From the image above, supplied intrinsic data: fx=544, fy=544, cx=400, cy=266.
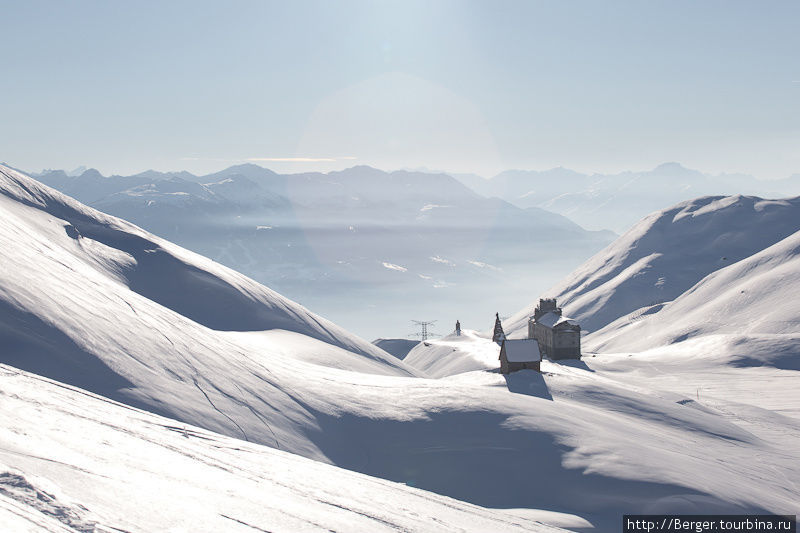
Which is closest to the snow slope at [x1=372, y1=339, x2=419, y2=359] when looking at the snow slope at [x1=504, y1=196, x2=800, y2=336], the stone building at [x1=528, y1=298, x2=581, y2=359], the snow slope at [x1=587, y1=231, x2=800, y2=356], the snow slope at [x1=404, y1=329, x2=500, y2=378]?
the snow slope at [x1=404, y1=329, x2=500, y2=378]

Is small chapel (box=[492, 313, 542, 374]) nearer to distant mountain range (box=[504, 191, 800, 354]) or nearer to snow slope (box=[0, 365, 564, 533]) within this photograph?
snow slope (box=[0, 365, 564, 533])

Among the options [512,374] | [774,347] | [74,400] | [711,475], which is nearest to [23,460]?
[74,400]

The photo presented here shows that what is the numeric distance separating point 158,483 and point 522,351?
43.3 metres

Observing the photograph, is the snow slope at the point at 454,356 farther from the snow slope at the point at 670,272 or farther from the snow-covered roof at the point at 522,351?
the snow slope at the point at 670,272

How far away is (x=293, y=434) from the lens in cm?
3102

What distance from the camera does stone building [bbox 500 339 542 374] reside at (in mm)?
51750

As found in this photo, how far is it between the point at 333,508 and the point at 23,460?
8037 mm

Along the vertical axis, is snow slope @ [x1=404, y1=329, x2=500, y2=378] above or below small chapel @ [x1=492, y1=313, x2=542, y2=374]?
below

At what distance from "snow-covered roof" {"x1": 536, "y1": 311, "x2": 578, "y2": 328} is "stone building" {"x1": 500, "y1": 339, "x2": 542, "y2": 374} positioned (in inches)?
1119

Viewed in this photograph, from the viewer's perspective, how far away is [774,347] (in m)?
87.5

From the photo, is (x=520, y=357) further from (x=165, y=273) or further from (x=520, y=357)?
(x=165, y=273)

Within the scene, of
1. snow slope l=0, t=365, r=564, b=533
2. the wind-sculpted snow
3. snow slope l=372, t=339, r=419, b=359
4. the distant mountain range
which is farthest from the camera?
snow slope l=372, t=339, r=419, b=359

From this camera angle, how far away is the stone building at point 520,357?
51.8m

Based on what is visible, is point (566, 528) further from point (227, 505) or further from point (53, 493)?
Answer: point (53, 493)
